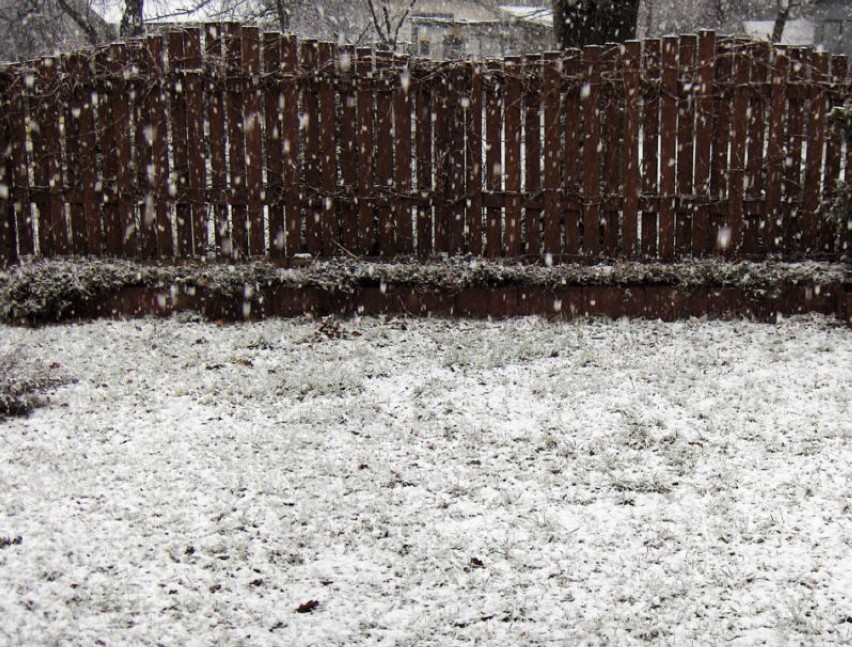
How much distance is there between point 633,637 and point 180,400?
322 cm

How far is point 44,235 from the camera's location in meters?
7.61

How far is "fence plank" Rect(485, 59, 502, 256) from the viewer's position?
706 cm

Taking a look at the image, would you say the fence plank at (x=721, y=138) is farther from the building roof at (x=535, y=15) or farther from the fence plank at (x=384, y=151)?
the building roof at (x=535, y=15)

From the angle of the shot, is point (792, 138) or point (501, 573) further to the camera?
point (792, 138)

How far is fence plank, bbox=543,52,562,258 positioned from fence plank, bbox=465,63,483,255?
56 cm

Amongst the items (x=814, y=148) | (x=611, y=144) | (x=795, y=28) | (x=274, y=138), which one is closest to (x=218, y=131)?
(x=274, y=138)

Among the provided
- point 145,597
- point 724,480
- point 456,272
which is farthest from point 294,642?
point 456,272

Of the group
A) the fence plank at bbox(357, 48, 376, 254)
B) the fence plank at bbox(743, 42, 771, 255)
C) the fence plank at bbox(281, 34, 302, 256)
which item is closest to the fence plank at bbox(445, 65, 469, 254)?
the fence plank at bbox(357, 48, 376, 254)

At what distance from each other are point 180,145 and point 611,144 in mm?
3736

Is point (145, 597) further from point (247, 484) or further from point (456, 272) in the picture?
point (456, 272)

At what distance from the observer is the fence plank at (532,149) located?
704 cm

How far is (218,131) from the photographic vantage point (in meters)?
7.20

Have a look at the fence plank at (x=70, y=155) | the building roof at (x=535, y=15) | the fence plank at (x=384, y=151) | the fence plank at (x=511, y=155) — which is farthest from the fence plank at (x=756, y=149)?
the building roof at (x=535, y=15)

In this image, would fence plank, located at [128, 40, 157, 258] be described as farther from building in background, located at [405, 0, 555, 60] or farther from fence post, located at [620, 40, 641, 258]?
building in background, located at [405, 0, 555, 60]
